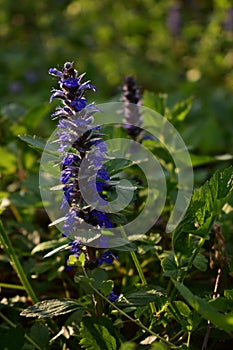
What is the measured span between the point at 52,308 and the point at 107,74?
141 inches

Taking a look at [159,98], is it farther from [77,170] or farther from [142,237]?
[77,170]

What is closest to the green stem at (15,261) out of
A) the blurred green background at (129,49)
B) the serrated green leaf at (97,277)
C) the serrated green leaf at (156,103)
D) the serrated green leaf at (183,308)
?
the serrated green leaf at (97,277)

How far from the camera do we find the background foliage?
166 cm

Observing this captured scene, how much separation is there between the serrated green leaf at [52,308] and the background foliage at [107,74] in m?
0.27

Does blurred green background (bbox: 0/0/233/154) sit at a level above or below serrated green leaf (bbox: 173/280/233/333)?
above

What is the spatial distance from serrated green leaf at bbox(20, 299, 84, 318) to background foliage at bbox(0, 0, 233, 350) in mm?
268

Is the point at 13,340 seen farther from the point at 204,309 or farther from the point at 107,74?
the point at 107,74

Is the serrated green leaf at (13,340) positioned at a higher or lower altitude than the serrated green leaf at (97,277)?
lower

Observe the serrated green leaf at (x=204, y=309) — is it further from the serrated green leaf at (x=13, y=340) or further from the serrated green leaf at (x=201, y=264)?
the serrated green leaf at (x=13, y=340)

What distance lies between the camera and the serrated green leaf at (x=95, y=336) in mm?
1110

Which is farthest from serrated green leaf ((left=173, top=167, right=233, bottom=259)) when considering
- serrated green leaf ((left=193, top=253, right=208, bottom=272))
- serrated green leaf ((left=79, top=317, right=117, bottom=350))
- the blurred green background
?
the blurred green background

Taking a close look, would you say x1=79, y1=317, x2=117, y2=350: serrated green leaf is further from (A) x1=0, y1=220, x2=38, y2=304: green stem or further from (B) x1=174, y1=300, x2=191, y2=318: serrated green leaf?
(A) x1=0, y1=220, x2=38, y2=304: green stem

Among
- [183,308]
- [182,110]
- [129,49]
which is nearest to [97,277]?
[183,308]

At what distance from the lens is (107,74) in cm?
456
